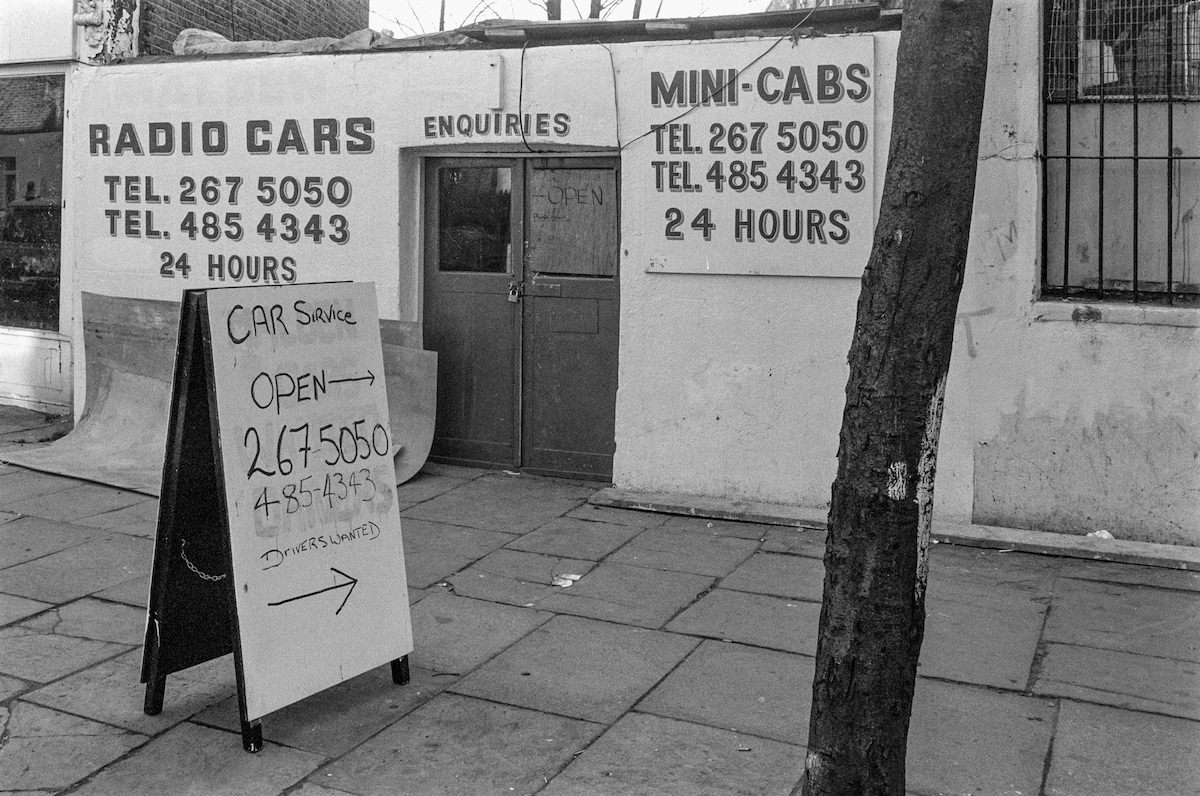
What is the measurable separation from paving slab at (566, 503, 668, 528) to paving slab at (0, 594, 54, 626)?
304 centimetres

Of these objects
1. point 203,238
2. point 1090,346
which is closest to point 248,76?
A: point 203,238

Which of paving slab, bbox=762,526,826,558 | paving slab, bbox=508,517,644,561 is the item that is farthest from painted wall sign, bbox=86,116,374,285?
paving slab, bbox=762,526,826,558

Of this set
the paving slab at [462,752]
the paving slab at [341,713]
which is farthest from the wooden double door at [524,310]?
the paving slab at [462,752]

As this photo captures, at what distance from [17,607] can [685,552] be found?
3.40 meters

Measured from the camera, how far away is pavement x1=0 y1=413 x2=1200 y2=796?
13.1 ft

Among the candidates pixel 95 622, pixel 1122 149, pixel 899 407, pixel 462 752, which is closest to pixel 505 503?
pixel 95 622

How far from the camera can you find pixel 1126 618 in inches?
220

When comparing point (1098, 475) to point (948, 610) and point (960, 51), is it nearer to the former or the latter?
point (948, 610)

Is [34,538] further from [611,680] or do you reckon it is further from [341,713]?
[611,680]

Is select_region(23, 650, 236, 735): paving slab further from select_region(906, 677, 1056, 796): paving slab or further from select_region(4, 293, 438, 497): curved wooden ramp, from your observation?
select_region(4, 293, 438, 497): curved wooden ramp

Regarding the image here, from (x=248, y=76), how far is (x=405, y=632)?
5338mm

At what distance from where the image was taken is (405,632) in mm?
4711

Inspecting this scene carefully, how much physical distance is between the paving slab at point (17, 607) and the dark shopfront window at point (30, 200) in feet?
17.2

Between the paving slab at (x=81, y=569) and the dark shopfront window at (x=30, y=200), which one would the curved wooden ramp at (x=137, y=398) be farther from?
the dark shopfront window at (x=30, y=200)
